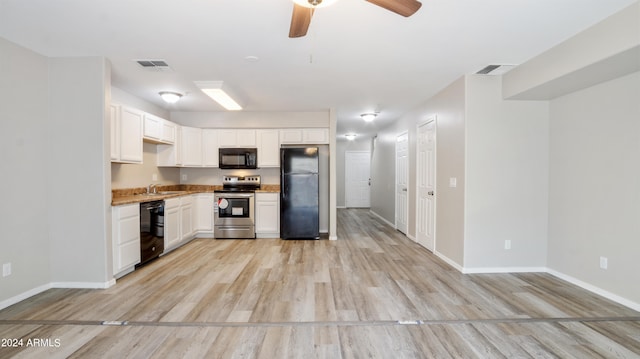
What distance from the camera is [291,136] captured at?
559 centimetres

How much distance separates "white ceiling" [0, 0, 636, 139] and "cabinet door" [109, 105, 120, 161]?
0.50 metres

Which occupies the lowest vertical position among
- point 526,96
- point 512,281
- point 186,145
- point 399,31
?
point 512,281

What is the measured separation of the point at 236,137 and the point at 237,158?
42 centimetres

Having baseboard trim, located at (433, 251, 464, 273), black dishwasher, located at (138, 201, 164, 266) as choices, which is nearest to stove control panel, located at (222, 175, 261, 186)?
black dishwasher, located at (138, 201, 164, 266)

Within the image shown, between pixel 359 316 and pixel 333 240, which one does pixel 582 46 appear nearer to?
pixel 359 316

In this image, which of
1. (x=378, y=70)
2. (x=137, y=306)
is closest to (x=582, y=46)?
(x=378, y=70)

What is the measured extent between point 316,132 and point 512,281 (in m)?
3.86

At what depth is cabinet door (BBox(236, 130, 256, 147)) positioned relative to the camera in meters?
5.57

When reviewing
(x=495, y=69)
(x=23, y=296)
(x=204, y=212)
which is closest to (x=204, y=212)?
(x=204, y=212)

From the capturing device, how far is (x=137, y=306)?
2.67m

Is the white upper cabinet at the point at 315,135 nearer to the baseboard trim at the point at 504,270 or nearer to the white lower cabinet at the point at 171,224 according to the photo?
the white lower cabinet at the point at 171,224

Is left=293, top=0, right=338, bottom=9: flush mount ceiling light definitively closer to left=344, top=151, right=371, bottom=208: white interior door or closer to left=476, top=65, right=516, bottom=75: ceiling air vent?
left=476, top=65, right=516, bottom=75: ceiling air vent

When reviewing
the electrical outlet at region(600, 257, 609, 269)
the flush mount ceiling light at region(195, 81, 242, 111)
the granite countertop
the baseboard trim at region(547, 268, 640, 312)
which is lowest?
the baseboard trim at region(547, 268, 640, 312)

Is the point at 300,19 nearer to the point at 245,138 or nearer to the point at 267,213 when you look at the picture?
the point at 245,138
